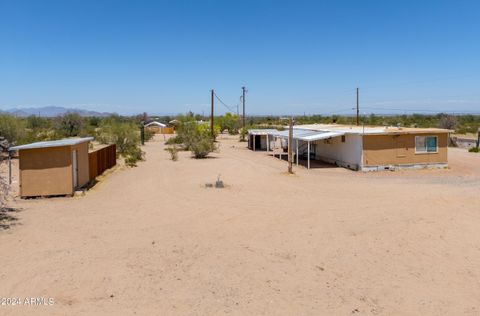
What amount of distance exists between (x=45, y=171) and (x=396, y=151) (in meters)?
19.0

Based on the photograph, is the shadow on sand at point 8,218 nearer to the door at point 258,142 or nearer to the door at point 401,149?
the door at point 401,149

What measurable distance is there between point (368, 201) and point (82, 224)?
9.65m

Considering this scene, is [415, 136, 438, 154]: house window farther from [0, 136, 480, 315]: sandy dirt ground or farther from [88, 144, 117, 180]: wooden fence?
[88, 144, 117, 180]: wooden fence

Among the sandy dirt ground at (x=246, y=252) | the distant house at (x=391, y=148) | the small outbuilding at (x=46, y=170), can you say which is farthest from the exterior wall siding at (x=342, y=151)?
the small outbuilding at (x=46, y=170)

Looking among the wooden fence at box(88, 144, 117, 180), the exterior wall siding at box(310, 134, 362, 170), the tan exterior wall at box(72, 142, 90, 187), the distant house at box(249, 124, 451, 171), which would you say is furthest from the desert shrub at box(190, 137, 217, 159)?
the tan exterior wall at box(72, 142, 90, 187)

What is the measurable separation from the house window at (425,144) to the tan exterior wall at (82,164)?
18578 mm

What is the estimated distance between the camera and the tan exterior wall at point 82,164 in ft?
60.6

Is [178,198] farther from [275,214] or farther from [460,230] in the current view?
[460,230]

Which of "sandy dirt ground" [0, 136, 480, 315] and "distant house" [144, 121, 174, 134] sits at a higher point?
"distant house" [144, 121, 174, 134]

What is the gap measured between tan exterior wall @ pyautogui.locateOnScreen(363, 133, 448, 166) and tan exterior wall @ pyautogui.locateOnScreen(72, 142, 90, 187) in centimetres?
1500

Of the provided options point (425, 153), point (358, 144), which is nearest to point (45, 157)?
point (358, 144)

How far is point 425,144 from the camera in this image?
27172mm

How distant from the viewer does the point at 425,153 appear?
1066 inches

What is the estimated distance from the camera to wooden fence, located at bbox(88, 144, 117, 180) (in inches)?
833
